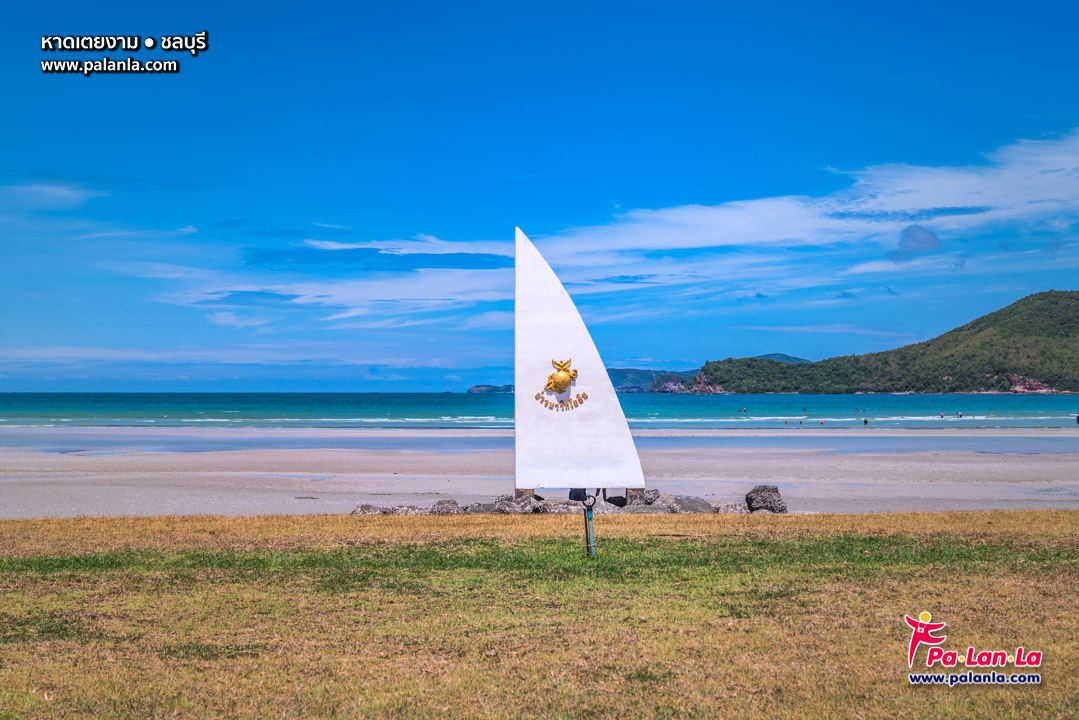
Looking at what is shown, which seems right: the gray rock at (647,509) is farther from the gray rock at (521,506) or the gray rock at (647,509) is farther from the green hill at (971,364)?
the green hill at (971,364)

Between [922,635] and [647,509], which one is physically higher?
[922,635]

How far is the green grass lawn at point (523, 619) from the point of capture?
5.45m

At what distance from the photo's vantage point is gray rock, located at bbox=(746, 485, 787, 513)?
1695 cm

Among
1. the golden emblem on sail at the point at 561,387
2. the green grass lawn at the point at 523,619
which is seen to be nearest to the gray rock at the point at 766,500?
the green grass lawn at the point at 523,619

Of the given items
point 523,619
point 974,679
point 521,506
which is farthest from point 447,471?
point 974,679

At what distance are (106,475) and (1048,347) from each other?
153 meters

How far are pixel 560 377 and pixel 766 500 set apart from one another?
8.18 m

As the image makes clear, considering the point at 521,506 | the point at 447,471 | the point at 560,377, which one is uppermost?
the point at 560,377

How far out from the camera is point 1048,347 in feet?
463

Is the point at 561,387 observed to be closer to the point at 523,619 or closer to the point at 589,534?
the point at 589,534

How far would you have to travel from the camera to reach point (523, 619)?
7.43 metres

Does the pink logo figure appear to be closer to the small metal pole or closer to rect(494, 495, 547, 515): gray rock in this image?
the small metal pole

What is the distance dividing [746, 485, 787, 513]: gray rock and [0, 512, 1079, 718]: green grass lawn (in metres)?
4.64

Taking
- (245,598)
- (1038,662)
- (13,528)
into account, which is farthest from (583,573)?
(13,528)
